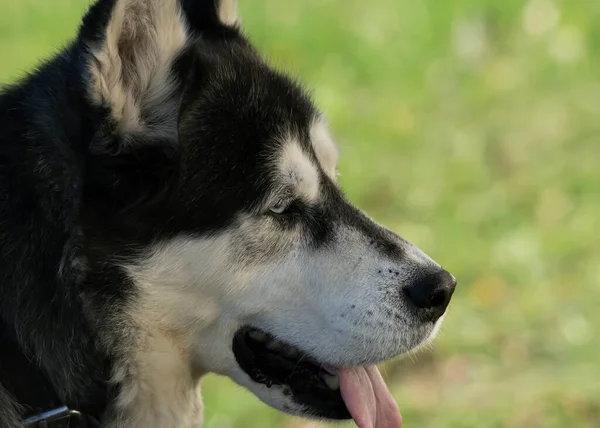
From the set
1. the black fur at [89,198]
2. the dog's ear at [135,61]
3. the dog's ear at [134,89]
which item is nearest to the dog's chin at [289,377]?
the black fur at [89,198]

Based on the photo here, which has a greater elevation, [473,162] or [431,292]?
[473,162]

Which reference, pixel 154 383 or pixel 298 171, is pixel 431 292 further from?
pixel 154 383

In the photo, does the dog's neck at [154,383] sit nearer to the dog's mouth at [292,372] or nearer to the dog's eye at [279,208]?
the dog's mouth at [292,372]

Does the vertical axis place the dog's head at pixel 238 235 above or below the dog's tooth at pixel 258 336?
above

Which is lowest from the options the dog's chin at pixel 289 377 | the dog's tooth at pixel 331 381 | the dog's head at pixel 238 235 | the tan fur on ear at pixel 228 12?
the dog's chin at pixel 289 377

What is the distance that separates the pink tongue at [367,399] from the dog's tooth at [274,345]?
0.71ft

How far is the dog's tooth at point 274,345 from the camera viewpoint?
3.09m

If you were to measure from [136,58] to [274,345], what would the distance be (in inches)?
40.7

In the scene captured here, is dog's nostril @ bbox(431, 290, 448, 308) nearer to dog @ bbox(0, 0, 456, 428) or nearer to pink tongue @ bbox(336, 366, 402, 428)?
dog @ bbox(0, 0, 456, 428)

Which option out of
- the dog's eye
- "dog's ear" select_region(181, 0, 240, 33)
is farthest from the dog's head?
"dog's ear" select_region(181, 0, 240, 33)

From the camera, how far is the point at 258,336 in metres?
3.07

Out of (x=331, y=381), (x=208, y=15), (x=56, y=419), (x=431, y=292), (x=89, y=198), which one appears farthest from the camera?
(x=208, y=15)

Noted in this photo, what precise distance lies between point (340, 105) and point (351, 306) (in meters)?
4.91

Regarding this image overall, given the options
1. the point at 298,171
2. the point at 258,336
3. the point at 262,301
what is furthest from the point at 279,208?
the point at 258,336
